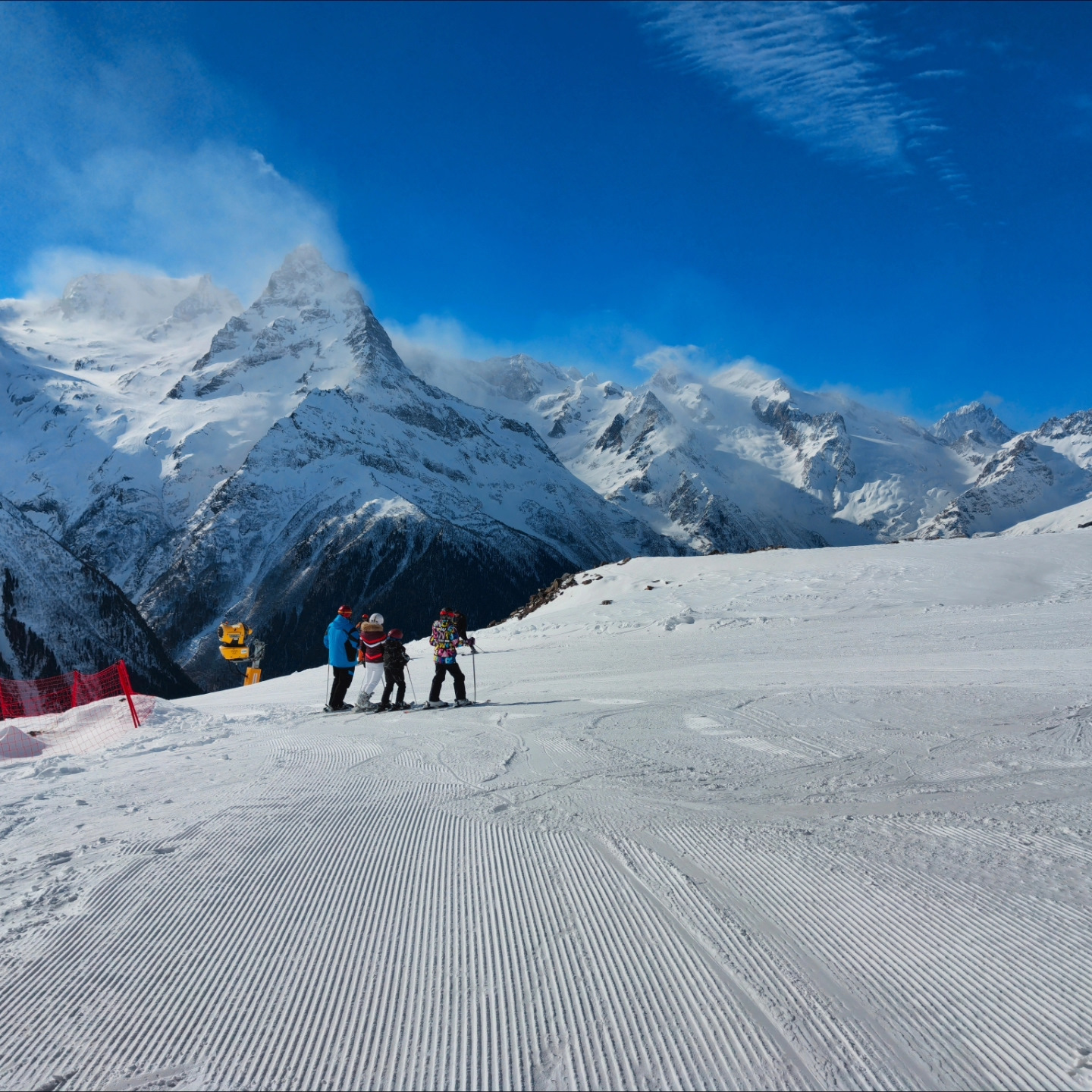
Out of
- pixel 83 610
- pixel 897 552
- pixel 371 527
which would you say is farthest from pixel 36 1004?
pixel 371 527

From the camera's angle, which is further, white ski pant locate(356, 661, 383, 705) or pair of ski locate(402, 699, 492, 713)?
white ski pant locate(356, 661, 383, 705)

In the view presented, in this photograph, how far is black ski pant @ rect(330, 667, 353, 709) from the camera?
12.7 metres

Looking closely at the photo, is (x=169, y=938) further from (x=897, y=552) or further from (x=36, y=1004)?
(x=897, y=552)

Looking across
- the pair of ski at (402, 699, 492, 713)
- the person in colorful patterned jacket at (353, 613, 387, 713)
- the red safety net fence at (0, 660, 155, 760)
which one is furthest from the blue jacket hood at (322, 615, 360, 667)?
the red safety net fence at (0, 660, 155, 760)

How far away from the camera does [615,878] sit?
4.01 meters

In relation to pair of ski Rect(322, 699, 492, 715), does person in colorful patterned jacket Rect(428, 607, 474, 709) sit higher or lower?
higher

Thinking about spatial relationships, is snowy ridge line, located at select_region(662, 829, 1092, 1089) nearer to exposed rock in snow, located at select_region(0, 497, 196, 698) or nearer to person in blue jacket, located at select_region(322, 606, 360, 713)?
person in blue jacket, located at select_region(322, 606, 360, 713)

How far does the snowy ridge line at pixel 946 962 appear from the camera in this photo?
254cm

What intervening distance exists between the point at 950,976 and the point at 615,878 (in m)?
1.73

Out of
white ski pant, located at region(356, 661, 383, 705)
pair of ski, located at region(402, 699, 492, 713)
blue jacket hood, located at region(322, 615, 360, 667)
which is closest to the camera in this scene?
pair of ski, located at region(402, 699, 492, 713)

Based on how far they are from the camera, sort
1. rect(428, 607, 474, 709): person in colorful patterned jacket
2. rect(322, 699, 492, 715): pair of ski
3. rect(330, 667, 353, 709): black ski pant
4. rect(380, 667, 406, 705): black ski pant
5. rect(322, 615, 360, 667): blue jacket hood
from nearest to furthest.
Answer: rect(322, 699, 492, 715): pair of ski < rect(428, 607, 474, 709): person in colorful patterned jacket < rect(380, 667, 406, 705): black ski pant < rect(330, 667, 353, 709): black ski pant < rect(322, 615, 360, 667): blue jacket hood

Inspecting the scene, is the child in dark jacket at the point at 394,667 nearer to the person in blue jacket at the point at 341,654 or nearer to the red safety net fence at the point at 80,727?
the person in blue jacket at the point at 341,654

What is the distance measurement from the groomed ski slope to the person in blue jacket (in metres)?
3.87

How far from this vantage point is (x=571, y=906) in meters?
3.68
